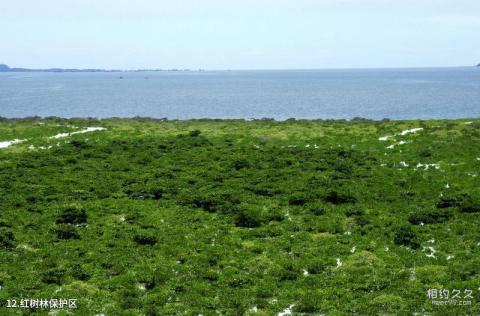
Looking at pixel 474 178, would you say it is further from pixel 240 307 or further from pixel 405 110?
pixel 405 110

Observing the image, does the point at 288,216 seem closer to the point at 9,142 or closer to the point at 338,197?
the point at 338,197

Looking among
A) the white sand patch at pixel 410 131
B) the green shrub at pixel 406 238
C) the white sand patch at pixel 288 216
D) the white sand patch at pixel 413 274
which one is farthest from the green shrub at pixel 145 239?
the white sand patch at pixel 410 131

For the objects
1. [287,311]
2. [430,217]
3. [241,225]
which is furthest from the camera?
[241,225]

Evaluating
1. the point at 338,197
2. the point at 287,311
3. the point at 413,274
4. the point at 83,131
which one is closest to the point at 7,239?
the point at 287,311

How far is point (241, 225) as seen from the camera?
2403cm

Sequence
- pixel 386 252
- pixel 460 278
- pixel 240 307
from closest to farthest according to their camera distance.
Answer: pixel 240 307 → pixel 460 278 → pixel 386 252

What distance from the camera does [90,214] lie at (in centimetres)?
2528

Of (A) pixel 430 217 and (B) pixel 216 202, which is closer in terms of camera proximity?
(A) pixel 430 217

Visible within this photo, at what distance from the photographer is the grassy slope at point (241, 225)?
16812mm

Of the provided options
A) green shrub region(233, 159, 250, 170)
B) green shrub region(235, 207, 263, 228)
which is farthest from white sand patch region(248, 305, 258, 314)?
green shrub region(233, 159, 250, 170)

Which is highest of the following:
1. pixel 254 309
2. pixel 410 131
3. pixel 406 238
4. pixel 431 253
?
pixel 410 131

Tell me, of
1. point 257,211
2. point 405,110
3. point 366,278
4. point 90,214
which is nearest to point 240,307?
point 366,278

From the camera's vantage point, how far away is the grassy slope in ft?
55.2

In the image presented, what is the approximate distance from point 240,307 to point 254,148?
24926 millimetres
